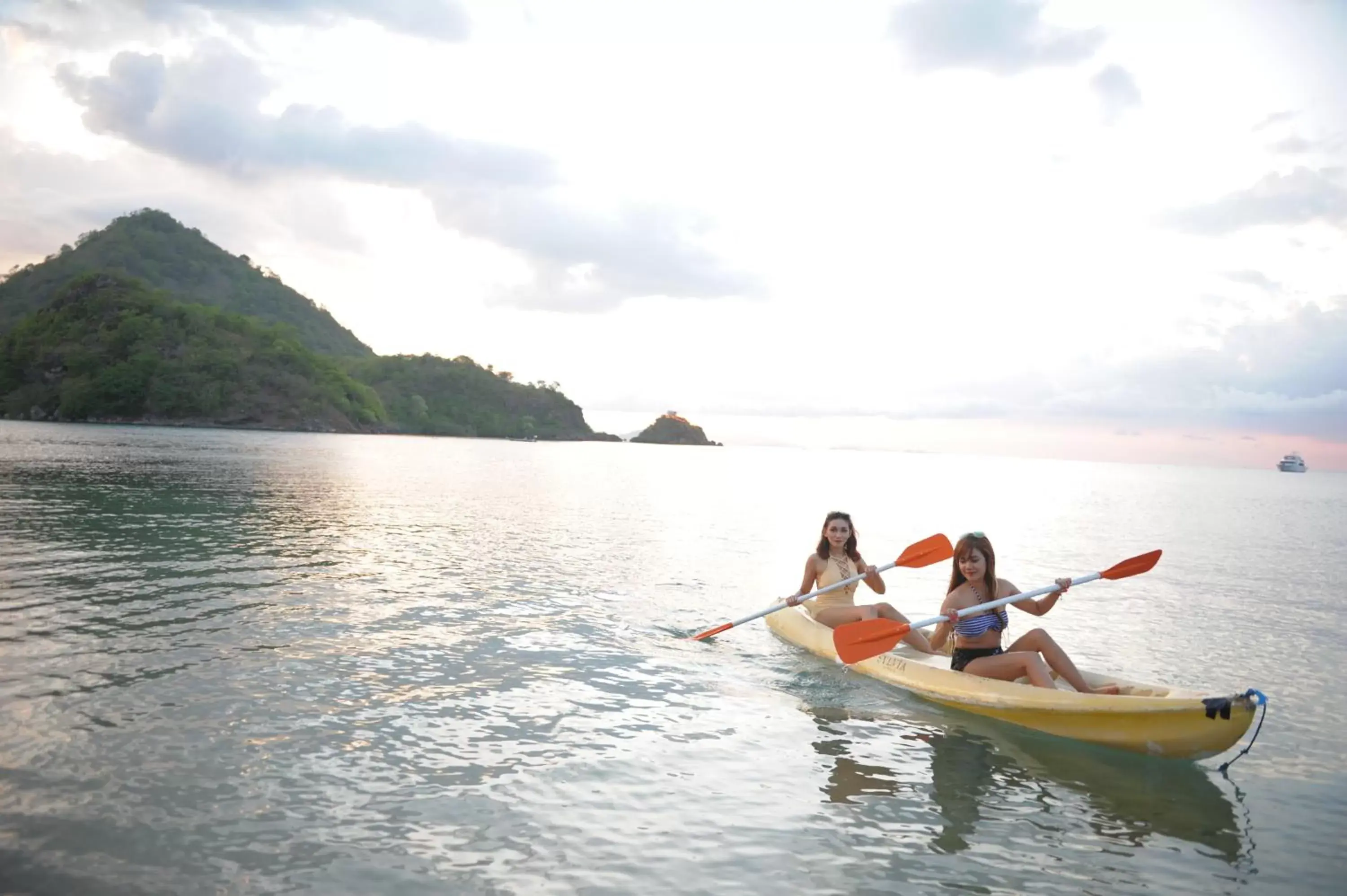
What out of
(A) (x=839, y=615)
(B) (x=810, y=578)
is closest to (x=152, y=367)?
(B) (x=810, y=578)

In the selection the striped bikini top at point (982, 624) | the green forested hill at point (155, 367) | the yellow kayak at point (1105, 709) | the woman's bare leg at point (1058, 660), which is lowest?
the yellow kayak at point (1105, 709)

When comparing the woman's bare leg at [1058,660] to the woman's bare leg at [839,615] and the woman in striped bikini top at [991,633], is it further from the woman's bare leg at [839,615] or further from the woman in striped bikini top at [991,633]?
the woman's bare leg at [839,615]

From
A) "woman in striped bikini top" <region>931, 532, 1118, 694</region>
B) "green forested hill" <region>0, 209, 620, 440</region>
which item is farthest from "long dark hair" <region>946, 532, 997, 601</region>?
"green forested hill" <region>0, 209, 620, 440</region>

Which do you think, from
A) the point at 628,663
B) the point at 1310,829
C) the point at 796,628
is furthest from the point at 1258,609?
the point at 628,663

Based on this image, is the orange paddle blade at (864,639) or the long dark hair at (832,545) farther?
the long dark hair at (832,545)

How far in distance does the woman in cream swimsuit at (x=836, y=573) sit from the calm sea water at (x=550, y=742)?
1.03 m

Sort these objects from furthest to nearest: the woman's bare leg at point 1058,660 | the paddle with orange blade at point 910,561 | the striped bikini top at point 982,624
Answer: the paddle with orange blade at point 910,561 < the striped bikini top at point 982,624 < the woman's bare leg at point 1058,660

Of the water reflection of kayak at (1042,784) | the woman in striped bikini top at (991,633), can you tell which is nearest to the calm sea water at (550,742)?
the water reflection of kayak at (1042,784)

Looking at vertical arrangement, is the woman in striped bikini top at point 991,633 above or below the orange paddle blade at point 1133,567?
below

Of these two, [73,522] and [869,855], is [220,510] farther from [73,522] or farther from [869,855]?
[869,855]

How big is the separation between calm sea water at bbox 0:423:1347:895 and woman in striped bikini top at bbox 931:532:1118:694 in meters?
0.65

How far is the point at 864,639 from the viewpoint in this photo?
10000 mm

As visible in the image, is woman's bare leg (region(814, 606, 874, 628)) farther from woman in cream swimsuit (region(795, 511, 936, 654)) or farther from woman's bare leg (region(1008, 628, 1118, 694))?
woman's bare leg (region(1008, 628, 1118, 694))

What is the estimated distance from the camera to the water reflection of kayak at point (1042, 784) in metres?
6.77
